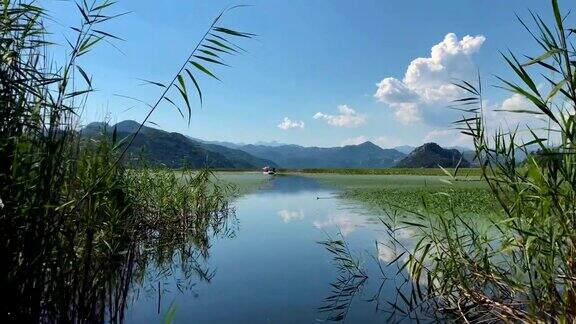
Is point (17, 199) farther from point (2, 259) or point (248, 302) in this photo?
point (248, 302)

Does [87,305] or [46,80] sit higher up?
[46,80]

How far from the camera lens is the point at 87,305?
485 cm

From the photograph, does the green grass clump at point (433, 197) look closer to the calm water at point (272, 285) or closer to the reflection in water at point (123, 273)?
the calm water at point (272, 285)

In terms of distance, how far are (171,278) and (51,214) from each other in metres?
5.35

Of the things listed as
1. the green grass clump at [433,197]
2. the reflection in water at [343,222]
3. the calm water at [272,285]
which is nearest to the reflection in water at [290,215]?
the reflection in water at [343,222]

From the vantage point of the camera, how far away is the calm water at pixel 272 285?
673 centimetres

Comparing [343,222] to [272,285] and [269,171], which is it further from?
[269,171]

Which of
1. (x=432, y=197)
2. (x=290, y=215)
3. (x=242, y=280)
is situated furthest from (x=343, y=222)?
(x=242, y=280)

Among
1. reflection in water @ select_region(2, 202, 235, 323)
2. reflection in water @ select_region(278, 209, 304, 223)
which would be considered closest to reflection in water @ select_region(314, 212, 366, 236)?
reflection in water @ select_region(278, 209, 304, 223)

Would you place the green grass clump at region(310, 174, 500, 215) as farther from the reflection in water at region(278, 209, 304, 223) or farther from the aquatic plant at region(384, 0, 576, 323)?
the reflection in water at region(278, 209, 304, 223)

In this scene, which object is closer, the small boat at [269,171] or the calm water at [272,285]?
the calm water at [272,285]

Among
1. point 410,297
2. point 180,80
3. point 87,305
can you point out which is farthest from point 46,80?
point 410,297

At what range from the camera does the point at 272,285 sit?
327 inches

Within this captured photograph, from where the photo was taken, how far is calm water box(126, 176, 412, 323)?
6.73m
